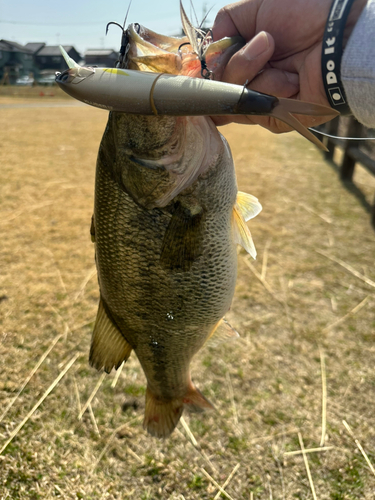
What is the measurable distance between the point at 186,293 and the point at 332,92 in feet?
2.49

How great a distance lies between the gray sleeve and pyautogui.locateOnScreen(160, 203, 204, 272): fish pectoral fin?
55 centimetres

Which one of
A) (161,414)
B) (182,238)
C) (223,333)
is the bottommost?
(161,414)

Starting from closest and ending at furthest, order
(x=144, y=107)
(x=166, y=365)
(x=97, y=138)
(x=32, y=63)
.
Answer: (x=144, y=107), (x=166, y=365), (x=32, y=63), (x=97, y=138)

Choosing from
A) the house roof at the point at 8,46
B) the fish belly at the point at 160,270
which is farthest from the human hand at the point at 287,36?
the house roof at the point at 8,46

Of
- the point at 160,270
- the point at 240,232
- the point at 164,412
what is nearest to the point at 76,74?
the point at 160,270

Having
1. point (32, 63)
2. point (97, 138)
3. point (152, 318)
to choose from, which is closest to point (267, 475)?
point (152, 318)

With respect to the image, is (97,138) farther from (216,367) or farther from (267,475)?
(267,475)

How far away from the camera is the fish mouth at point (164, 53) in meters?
0.89

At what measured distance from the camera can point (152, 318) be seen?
1328 mm

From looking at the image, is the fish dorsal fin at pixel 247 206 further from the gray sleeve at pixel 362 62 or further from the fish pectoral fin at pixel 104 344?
the fish pectoral fin at pixel 104 344

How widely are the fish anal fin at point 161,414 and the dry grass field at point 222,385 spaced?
0.40 meters

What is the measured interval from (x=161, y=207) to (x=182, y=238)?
113 millimetres

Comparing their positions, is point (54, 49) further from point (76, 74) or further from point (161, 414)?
point (161, 414)

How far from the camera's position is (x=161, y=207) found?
1165 mm
